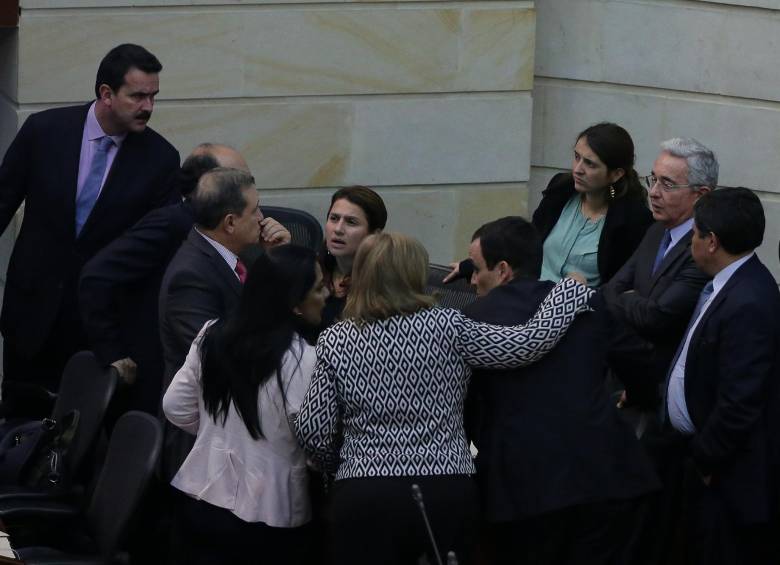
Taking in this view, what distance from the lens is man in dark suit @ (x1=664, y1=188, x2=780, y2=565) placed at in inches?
184

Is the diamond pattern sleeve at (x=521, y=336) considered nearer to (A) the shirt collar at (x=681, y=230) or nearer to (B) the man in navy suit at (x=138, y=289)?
(A) the shirt collar at (x=681, y=230)

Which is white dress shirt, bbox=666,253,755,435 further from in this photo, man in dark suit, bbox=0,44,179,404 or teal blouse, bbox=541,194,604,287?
man in dark suit, bbox=0,44,179,404

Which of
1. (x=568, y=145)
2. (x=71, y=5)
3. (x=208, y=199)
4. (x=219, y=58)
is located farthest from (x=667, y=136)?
(x=208, y=199)

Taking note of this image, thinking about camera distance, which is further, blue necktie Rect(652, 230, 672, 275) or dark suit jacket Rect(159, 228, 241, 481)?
blue necktie Rect(652, 230, 672, 275)

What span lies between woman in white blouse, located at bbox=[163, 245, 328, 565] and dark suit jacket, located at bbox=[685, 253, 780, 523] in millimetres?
1271

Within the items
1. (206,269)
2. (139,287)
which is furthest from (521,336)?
(139,287)

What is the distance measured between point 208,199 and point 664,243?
1739 millimetres

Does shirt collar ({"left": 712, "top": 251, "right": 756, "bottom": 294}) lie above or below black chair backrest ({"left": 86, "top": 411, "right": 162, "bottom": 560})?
above

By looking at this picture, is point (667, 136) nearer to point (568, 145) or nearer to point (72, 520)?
point (568, 145)

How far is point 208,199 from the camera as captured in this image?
500 cm

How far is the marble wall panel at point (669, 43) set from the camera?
7871 millimetres

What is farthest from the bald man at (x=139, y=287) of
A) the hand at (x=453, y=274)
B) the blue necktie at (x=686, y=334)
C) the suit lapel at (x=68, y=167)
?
the blue necktie at (x=686, y=334)

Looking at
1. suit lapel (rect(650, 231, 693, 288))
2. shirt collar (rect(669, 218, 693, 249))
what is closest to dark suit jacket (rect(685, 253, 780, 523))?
suit lapel (rect(650, 231, 693, 288))

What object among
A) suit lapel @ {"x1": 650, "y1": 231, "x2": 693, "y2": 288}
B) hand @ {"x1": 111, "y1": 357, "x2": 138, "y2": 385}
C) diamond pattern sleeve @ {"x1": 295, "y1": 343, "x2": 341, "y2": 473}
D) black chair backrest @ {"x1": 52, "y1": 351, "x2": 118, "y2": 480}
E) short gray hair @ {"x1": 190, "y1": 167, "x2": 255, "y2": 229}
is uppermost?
short gray hair @ {"x1": 190, "y1": 167, "x2": 255, "y2": 229}
